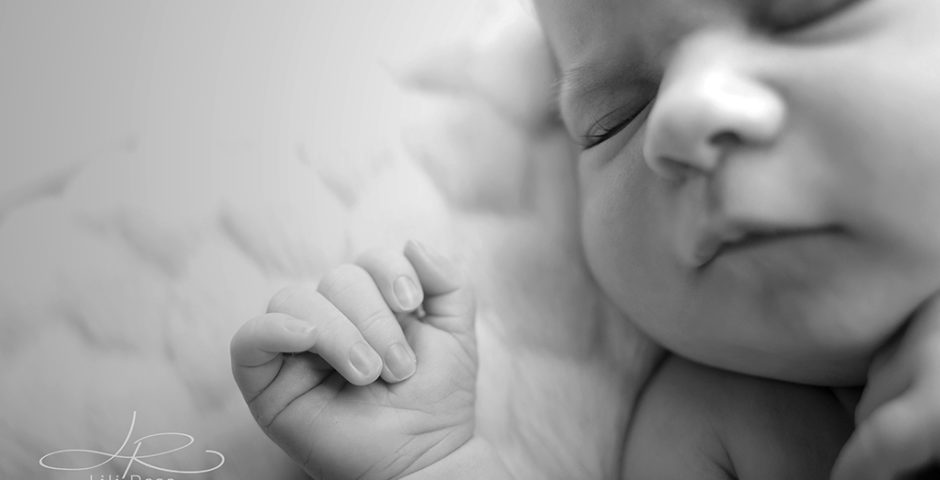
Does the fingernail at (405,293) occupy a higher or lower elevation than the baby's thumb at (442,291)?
higher

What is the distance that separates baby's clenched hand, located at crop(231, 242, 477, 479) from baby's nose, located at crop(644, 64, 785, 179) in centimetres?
25

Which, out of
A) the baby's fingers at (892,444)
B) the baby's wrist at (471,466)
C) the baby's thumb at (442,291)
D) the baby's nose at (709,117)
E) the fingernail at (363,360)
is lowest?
the baby's wrist at (471,466)

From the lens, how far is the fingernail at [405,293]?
0.73 meters

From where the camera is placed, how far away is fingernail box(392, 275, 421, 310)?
733 millimetres

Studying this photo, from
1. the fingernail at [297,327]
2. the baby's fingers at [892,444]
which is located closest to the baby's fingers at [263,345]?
the fingernail at [297,327]

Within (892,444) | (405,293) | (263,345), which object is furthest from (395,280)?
(892,444)

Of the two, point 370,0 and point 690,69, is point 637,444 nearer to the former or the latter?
point 690,69

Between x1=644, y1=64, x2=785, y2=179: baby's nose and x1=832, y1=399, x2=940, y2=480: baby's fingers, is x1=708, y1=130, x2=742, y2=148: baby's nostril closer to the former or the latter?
x1=644, y1=64, x2=785, y2=179: baby's nose

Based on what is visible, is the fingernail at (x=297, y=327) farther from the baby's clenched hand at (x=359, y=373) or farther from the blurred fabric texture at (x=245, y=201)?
the blurred fabric texture at (x=245, y=201)

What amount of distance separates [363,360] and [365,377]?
14mm

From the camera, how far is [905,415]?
54 centimetres

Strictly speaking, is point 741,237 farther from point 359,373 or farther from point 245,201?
point 245,201

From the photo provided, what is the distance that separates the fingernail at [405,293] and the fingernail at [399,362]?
0.12ft
